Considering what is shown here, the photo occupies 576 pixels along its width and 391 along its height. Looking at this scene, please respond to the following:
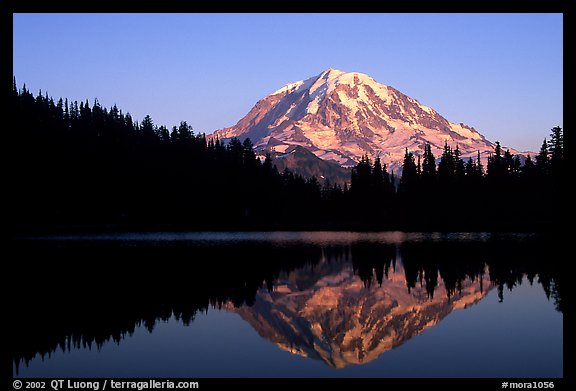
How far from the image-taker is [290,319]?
30.9m

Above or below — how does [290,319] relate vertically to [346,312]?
below

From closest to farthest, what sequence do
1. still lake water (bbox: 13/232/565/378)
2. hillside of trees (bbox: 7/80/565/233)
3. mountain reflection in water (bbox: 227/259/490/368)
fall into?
still lake water (bbox: 13/232/565/378)
mountain reflection in water (bbox: 227/259/490/368)
hillside of trees (bbox: 7/80/565/233)

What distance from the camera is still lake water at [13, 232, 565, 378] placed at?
21.4 metres

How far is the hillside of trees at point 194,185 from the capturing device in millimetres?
142875

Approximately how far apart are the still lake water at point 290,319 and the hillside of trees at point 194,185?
83.7 meters

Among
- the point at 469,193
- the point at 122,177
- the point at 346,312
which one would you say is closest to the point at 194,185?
the point at 122,177

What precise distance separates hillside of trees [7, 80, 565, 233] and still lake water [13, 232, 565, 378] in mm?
83653

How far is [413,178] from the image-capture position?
556 ft

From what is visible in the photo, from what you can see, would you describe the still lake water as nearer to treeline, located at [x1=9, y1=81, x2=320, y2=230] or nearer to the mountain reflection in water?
the mountain reflection in water

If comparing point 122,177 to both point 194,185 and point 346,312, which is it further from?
point 346,312

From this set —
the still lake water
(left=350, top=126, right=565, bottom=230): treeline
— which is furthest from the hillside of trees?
the still lake water

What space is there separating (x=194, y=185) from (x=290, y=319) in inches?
5960

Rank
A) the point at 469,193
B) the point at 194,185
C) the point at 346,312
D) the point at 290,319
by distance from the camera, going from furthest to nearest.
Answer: the point at 194,185
the point at 469,193
the point at 346,312
the point at 290,319

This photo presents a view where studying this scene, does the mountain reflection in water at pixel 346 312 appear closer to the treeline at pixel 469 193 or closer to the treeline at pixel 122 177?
the treeline at pixel 469 193
